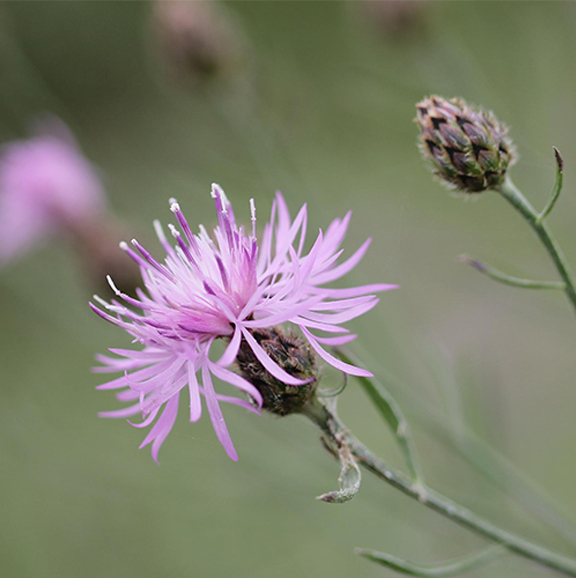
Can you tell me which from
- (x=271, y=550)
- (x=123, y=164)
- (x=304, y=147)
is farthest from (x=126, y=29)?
(x=271, y=550)

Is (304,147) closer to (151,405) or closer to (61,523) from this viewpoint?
(61,523)

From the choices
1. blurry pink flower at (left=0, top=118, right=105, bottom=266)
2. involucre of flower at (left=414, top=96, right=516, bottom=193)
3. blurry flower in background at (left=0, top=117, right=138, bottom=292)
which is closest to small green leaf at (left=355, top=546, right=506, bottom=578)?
involucre of flower at (left=414, top=96, right=516, bottom=193)

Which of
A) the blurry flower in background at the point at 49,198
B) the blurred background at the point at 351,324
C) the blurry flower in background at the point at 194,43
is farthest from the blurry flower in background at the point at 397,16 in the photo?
the blurry flower in background at the point at 49,198

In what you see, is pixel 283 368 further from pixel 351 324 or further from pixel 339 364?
pixel 351 324

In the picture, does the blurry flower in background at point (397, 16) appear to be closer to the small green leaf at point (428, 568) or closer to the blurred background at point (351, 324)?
the blurred background at point (351, 324)

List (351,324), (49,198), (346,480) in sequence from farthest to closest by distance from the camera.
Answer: (49,198) → (351,324) → (346,480)

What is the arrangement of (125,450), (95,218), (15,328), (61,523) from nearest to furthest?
(95,218) < (61,523) < (125,450) < (15,328)

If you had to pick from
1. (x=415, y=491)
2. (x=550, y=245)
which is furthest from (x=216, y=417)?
(x=550, y=245)
